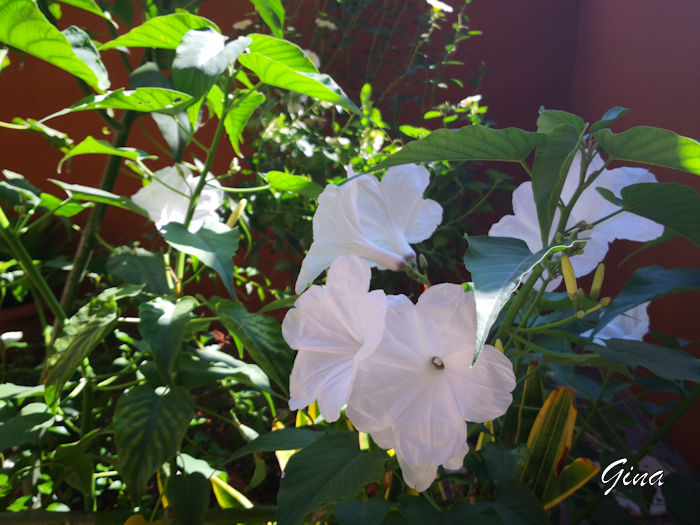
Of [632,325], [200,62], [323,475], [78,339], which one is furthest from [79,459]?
[632,325]

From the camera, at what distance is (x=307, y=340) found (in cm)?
52

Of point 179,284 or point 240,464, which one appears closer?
point 179,284

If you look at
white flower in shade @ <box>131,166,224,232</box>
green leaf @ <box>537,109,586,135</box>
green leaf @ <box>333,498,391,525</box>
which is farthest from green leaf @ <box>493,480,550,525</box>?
white flower in shade @ <box>131,166,224,232</box>

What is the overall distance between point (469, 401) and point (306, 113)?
162 cm

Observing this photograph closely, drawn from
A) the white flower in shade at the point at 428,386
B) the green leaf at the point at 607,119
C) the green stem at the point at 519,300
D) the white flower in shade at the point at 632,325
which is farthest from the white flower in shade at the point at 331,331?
the white flower in shade at the point at 632,325

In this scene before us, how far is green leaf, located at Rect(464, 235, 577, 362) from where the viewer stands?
36 cm

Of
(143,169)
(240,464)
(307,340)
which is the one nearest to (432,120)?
(240,464)

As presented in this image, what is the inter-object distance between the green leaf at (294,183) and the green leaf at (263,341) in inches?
7.6

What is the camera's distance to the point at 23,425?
27.9 inches

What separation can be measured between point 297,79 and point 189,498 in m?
0.49

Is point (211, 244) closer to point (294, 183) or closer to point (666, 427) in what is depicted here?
point (294, 183)

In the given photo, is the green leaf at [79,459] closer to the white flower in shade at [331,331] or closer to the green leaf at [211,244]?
the green leaf at [211,244]

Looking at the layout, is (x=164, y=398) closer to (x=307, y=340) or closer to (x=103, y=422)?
(x=307, y=340)

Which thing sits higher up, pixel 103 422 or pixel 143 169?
pixel 143 169
